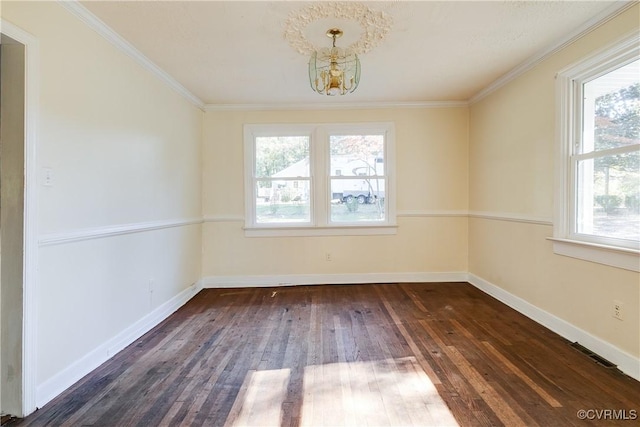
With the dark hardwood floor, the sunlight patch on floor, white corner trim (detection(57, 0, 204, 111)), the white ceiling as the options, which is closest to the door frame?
the dark hardwood floor

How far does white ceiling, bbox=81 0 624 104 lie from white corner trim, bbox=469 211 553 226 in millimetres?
1462

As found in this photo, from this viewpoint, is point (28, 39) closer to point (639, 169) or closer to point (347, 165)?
point (347, 165)

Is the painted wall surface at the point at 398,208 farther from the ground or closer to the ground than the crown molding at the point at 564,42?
closer to the ground

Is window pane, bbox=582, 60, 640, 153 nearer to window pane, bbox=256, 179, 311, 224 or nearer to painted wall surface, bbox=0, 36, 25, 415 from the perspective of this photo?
window pane, bbox=256, 179, 311, 224

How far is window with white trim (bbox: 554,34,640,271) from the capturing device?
204 cm

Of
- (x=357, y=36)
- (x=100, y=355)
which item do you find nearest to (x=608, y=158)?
(x=357, y=36)

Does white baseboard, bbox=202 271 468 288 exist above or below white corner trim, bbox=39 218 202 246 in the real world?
below

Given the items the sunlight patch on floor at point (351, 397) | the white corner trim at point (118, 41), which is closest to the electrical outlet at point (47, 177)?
the white corner trim at point (118, 41)

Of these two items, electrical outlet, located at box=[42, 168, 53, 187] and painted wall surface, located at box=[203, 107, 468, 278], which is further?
painted wall surface, located at box=[203, 107, 468, 278]

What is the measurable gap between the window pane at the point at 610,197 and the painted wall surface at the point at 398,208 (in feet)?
5.69

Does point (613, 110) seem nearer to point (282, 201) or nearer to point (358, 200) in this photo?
point (358, 200)

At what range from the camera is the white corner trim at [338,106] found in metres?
3.99

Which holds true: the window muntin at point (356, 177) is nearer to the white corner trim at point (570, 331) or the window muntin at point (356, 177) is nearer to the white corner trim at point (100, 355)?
the white corner trim at point (570, 331)

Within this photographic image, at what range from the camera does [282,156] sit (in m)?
4.11
